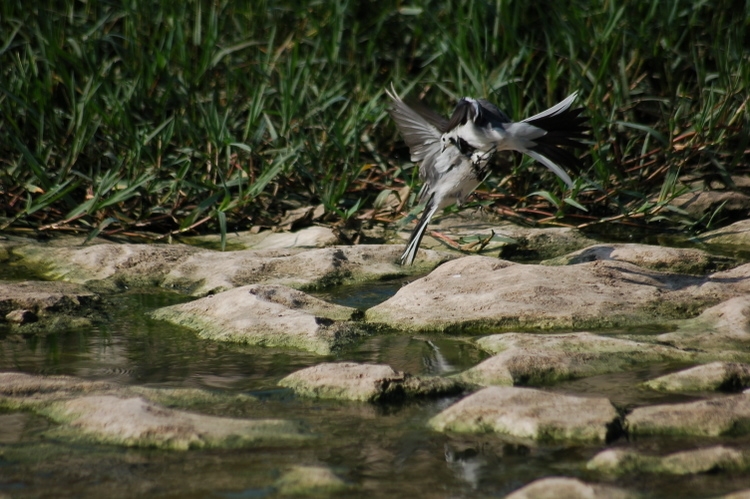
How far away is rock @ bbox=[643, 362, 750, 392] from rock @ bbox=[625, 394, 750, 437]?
234 millimetres

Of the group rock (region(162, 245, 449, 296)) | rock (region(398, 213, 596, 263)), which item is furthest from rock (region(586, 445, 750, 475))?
rock (region(398, 213, 596, 263))

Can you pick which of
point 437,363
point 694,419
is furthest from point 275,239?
point 694,419

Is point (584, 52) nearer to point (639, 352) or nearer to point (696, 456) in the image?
point (639, 352)

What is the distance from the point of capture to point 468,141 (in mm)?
3770

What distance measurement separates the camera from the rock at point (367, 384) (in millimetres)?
2486

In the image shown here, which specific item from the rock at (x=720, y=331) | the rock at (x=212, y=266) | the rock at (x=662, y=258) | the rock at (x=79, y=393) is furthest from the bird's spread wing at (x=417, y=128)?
the rock at (x=79, y=393)

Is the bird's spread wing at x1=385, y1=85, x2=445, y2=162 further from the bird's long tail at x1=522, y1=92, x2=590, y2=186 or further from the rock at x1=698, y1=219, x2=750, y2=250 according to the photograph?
the rock at x1=698, y1=219, x2=750, y2=250

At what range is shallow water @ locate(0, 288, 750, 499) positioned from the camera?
1949 mm

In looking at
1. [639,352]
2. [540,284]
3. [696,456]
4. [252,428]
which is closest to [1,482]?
[252,428]

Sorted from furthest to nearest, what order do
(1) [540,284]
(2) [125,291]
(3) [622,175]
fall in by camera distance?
1. (3) [622,175]
2. (2) [125,291]
3. (1) [540,284]

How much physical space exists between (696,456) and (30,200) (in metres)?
3.44

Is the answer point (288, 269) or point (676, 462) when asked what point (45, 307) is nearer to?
point (288, 269)

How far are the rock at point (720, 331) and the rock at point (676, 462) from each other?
2.57 feet

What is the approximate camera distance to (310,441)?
2.21 metres
